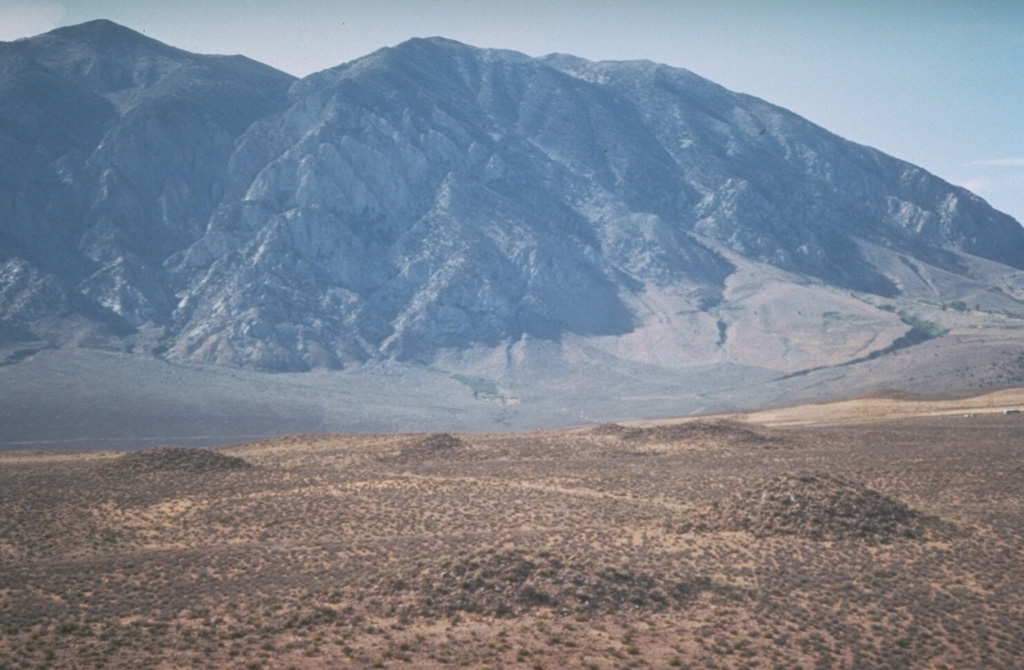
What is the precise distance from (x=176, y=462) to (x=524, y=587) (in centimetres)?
3254

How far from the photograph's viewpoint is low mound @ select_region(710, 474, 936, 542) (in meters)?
37.6

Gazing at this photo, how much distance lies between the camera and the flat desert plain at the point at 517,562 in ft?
86.8

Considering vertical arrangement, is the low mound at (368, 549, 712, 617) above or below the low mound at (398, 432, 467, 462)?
below

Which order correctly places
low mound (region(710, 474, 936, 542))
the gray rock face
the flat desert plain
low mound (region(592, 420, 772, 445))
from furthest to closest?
the gray rock face
low mound (region(592, 420, 772, 445))
low mound (region(710, 474, 936, 542))
the flat desert plain

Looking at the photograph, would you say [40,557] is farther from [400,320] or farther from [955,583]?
[400,320]

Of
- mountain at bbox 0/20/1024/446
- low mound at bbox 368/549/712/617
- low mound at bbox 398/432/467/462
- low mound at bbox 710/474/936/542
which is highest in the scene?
mountain at bbox 0/20/1024/446

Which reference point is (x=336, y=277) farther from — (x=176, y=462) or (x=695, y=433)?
(x=176, y=462)

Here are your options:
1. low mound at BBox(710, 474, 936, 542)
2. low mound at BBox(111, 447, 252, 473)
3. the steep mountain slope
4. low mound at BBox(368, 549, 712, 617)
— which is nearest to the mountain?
the steep mountain slope

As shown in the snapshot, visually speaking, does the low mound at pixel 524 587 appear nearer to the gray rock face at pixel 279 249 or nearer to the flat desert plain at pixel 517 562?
the flat desert plain at pixel 517 562

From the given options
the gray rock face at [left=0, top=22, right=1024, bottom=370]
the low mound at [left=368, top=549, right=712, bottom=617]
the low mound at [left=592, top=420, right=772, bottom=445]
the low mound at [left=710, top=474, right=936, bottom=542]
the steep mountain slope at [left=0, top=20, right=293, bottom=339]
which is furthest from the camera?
the gray rock face at [left=0, top=22, right=1024, bottom=370]

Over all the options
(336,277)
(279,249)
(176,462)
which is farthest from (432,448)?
(279,249)

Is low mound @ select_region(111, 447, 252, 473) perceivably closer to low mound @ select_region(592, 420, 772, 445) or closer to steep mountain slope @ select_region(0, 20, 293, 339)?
low mound @ select_region(592, 420, 772, 445)

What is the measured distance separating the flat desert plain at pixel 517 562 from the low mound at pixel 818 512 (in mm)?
93

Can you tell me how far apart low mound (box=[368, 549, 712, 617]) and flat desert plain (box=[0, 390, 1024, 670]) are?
0.08 metres
